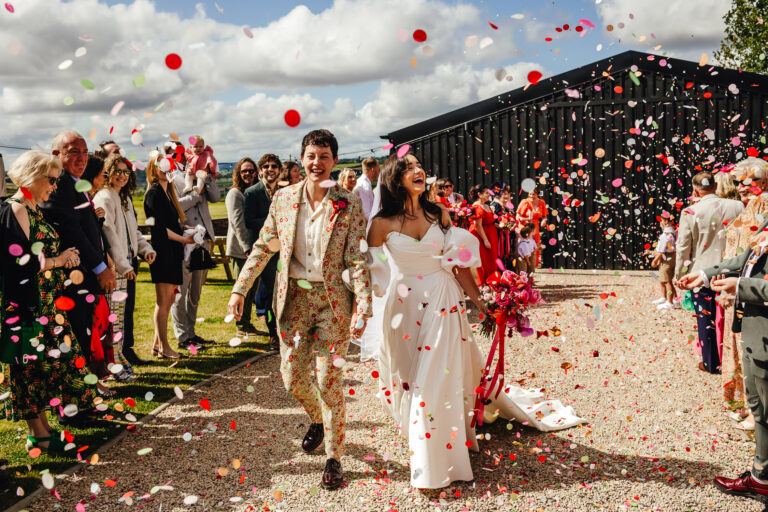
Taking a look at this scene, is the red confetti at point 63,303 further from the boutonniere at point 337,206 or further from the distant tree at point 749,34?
the distant tree at point 749,34

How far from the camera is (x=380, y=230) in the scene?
401cm

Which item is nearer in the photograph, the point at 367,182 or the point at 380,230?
the point at 380,230

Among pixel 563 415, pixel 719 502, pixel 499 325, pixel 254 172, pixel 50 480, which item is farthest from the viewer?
pixel 254 172

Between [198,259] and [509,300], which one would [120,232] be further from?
[509,300]

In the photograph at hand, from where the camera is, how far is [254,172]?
7.34 m

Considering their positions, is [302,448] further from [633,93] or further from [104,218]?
[633,93]

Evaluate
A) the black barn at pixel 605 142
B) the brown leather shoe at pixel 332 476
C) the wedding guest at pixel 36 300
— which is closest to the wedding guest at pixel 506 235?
the black barn at pixel 605 142

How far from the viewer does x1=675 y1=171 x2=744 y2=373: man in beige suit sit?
5668 millimetres

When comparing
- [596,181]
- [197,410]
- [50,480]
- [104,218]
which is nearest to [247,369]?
[197,410]

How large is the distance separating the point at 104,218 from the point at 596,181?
441 inches

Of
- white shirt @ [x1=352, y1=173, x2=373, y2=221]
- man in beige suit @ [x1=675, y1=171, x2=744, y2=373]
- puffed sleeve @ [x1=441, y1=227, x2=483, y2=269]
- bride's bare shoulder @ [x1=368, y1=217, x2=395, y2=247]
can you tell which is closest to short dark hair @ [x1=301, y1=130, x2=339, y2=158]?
bride's bare shoulder @ [x1=368, y1=217, x2=395, y2=247]

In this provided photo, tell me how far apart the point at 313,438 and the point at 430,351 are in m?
1.17

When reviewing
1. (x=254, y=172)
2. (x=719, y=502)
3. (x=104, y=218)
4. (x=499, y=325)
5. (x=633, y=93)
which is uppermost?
(x=633, y=93)

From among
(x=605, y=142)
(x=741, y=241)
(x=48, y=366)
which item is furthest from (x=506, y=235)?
(x=48, y=366)
